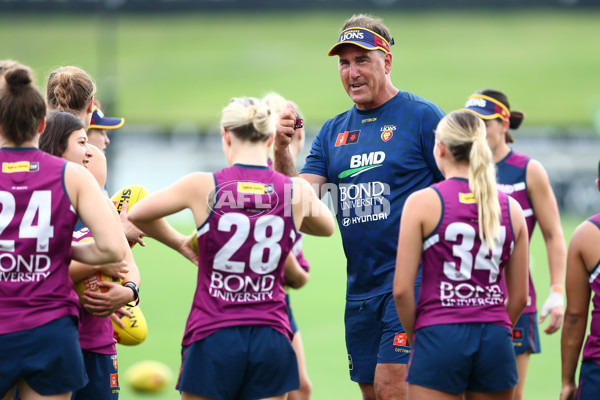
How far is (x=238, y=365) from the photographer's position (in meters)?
3.72

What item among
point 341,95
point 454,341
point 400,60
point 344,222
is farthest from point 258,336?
point 400,60

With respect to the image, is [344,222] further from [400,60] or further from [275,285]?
[400,60]

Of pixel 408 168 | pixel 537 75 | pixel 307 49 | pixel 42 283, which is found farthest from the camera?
pixel 307 49

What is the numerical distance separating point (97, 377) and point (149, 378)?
2.87 m

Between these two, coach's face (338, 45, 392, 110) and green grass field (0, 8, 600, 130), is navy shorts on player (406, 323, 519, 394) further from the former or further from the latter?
green grass field (0, 8, 600, 130)

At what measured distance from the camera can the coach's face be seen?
5176 millimetres

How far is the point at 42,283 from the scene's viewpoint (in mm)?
3674

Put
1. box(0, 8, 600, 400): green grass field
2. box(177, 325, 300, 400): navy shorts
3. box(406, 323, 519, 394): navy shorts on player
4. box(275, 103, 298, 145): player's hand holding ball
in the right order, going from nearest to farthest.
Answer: box(177, 325, 300, 400): navy shorts < box(406, 323, 519, 394): navy shorts on player < box(275, 103, 298, 145): player's hand holding ball < box(0, 8, 600, 400): green grass field

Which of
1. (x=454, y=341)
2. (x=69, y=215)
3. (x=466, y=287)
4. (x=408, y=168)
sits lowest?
(x=454, y=341)

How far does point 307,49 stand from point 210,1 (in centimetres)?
692

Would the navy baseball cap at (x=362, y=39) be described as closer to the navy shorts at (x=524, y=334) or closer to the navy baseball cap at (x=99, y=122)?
the navy baseball cap at (x=99, y=122)

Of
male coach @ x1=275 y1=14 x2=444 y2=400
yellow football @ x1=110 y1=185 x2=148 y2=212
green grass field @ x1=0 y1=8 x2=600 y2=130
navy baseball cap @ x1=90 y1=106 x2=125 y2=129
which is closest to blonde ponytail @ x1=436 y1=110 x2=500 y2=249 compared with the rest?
male coach @ x1=275 y1=14 x2=444 y2=400

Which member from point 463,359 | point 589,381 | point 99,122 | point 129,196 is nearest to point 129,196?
point 129,196

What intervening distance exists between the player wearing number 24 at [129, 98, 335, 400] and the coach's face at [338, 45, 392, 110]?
1.45 meters
